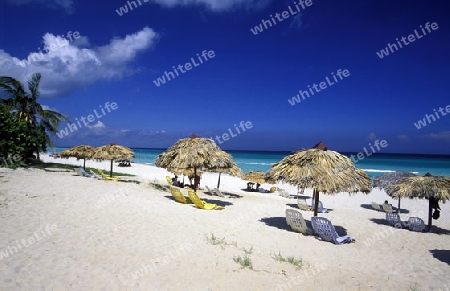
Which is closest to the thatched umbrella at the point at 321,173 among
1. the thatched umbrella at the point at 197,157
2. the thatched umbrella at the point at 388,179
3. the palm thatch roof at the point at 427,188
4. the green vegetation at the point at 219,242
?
the green vegetation at the point at 219,242

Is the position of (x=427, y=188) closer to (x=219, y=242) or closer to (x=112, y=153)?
(x=219, y=242)

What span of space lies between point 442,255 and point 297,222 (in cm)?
355

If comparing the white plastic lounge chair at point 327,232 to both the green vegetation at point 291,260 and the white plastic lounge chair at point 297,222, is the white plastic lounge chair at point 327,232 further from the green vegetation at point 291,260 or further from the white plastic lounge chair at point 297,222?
the green vegetation at point 291,260

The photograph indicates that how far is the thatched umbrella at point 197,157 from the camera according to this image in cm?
1038

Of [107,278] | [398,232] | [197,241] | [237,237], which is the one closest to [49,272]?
[107,278]

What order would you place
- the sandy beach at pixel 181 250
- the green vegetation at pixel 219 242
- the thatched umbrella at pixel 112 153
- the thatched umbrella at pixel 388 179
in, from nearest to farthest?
the sandy beach at pixel 181 250, the green vegetation at pixel 219 242, the thatched umbrella at pixel 388 179, the thatched umbrella at pixel 112 153

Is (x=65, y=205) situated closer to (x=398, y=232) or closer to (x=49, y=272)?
(x=49, y=272)

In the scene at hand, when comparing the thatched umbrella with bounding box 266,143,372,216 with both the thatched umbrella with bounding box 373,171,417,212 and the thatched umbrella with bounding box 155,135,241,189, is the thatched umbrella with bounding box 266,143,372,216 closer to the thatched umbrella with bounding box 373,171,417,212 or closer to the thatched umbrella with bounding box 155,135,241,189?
the thatched umbrella with bounding box 155,135,241,189

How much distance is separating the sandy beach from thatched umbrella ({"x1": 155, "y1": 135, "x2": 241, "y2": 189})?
168 cm

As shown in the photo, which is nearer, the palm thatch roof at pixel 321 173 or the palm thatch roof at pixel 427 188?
the palm thatch roof at pixel 321 173

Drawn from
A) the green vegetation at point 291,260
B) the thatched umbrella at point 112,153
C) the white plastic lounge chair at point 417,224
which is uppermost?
the thatched umbrella at point 112,153

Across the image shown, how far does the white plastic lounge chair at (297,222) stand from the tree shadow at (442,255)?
9.91 ft

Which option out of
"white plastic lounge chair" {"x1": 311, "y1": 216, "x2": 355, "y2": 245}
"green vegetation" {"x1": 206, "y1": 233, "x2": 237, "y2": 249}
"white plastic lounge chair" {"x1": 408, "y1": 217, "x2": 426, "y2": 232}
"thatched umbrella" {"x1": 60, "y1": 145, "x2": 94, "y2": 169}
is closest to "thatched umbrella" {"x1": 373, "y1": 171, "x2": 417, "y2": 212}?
"white plastic lounge chair" {"x1": 408, "y1": 217, "x2": 426, "y2": 232}

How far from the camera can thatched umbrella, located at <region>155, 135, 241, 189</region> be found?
1038 cm
